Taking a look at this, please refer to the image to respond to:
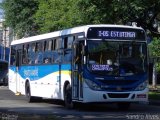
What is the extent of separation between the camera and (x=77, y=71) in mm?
20703

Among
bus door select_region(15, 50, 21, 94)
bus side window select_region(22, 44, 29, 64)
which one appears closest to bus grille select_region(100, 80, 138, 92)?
bus side window select_region(22, 44, 29, 64)

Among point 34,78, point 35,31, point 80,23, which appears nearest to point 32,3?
point 35,31

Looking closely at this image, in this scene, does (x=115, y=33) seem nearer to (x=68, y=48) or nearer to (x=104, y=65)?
(x=104, y=65)

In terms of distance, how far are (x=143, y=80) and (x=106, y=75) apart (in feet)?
5.16

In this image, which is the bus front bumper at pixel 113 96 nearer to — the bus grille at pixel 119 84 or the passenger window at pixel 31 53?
the bus grille at pixel 119 84

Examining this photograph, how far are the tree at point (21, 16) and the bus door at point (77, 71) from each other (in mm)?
28692

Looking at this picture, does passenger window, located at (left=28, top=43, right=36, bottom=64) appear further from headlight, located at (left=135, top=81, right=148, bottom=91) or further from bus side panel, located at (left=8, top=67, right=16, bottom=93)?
headlight, located at (left=135, top=81, right=148, bottom=91)

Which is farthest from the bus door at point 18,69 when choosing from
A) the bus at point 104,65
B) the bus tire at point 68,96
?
the bus tire at point 68,96

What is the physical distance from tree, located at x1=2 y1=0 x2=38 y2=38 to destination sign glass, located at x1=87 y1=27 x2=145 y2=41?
28933 mm

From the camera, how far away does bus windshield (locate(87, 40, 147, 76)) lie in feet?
66.1

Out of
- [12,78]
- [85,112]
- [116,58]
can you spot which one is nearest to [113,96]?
[85,112]

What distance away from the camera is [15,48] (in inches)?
1155

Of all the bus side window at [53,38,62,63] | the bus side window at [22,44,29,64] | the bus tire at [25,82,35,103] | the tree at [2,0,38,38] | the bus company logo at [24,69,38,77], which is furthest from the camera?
the tree at [2,0,38,38]

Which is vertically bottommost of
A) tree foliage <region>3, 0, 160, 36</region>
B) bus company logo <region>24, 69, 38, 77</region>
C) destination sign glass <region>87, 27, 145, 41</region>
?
bus company logo <region>24, 69, 38, 77</region>
